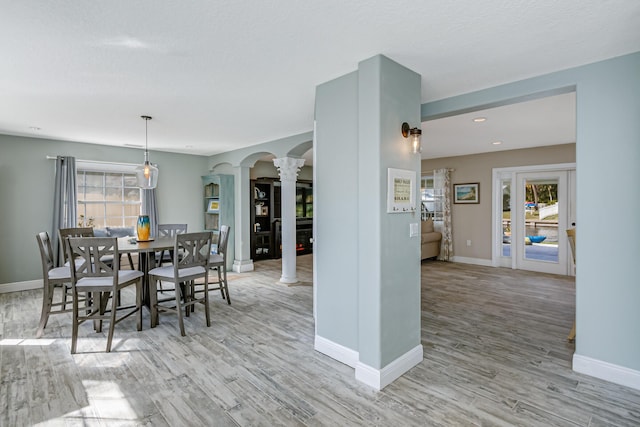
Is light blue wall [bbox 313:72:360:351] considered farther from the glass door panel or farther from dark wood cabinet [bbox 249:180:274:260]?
the glass door panel

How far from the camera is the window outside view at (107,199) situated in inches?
226

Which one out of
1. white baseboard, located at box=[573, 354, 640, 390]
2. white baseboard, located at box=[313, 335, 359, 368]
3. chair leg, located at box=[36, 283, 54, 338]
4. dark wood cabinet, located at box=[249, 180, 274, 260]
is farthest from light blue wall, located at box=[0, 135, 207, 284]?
white baseboard, located at box=[573, 354, 640, 390]

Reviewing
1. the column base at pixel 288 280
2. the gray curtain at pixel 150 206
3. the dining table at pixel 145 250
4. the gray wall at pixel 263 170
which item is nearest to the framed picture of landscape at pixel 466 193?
the gray wall at pixel 263 170

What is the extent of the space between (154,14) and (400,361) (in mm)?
2832

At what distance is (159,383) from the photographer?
2434mm

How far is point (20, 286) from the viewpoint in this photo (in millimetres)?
5094

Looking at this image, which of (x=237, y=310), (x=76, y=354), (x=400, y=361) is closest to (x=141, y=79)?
(x=76, y=354)

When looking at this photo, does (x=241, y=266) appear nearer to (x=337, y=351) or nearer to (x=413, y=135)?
(x=337, y=351)

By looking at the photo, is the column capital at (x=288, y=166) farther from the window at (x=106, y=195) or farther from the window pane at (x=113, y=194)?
the window pane at (x=113, y=194)

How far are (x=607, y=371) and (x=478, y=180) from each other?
5180 mm

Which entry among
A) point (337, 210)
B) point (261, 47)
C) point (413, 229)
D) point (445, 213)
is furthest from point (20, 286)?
point (445, 213)

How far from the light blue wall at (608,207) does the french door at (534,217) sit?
13.9 ft

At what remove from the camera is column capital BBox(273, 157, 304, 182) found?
534 centimetres

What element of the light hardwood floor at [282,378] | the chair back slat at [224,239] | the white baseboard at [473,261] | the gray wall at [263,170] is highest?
the gray wall at [263,170]
